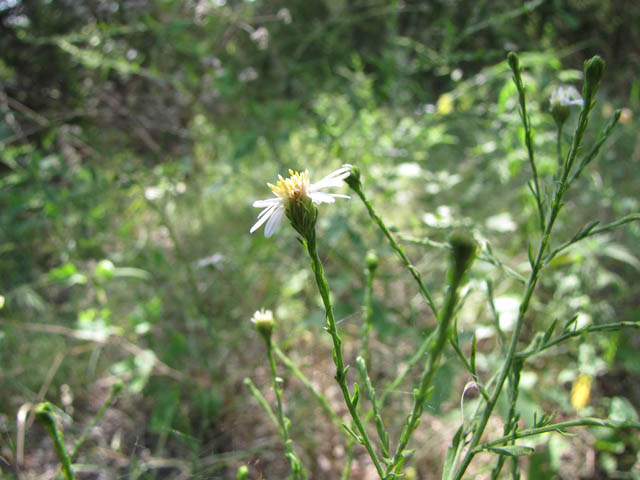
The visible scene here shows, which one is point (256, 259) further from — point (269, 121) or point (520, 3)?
point (520, 3)

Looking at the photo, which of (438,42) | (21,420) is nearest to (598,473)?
(21,420)

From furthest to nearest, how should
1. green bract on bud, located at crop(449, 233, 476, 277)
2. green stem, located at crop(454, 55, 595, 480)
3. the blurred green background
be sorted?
the blurred green background → green stem, located at crop(454, 55, 595, 480) → green bract on bud, located at crop(449, 233, 476, 277)

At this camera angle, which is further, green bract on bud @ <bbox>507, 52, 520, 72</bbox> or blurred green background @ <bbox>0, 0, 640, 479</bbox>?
blurred green background @ <bbox>0, 0, 640, 479</bbox>

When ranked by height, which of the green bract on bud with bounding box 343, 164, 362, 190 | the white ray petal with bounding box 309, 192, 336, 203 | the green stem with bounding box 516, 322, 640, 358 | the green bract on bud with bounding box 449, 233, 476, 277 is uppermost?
the green bract on bud with bounding box 449, 233, 476, 277

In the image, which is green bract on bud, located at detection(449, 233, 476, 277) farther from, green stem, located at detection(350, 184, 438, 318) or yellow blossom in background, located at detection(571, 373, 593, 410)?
yellow blossom in background, located at detection(571, 373, 593, 410)

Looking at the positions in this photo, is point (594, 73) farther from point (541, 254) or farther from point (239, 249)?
point (239, 249)

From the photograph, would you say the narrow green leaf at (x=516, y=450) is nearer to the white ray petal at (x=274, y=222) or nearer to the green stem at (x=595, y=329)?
the green stem at (x=595, y=329)

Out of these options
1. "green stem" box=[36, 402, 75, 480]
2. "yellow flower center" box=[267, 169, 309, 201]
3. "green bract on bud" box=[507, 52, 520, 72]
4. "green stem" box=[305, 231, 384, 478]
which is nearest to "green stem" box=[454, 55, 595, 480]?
"green bract on bud" box=[507, 52, 520, 72]

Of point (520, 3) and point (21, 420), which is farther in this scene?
point (520, 3)
